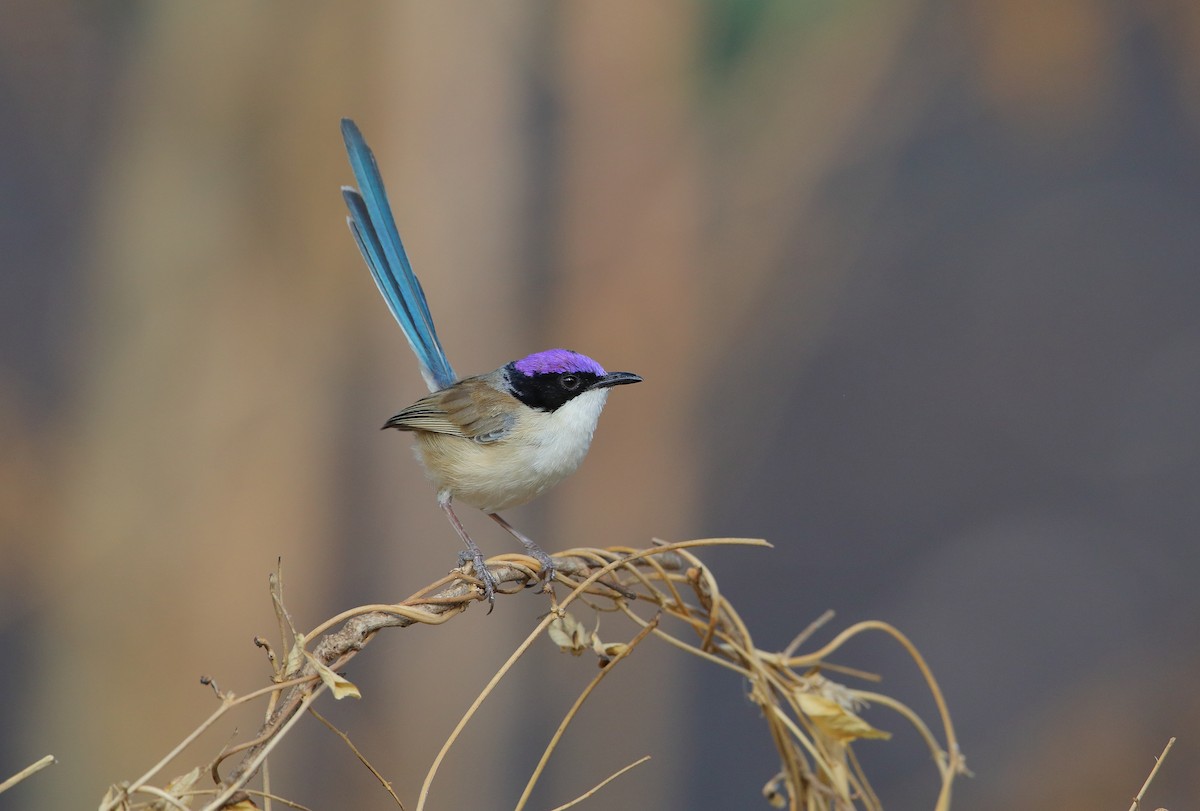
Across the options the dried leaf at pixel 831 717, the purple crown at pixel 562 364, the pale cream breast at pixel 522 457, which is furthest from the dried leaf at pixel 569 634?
the purple crown at pixel 562 364

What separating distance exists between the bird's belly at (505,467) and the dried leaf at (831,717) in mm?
778

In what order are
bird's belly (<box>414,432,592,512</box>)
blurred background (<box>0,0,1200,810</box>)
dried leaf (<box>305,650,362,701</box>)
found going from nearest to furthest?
dried leaf (<box>305,650,362,701</box>) → bird's belly (<box>414,432,592,512</box>) → blurred background (<box>0,0,1200,810</box>)

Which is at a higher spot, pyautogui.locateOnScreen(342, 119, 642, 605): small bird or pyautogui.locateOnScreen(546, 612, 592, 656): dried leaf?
pyautogui.locateOnScreen(342, 119, 642, 605): small bird

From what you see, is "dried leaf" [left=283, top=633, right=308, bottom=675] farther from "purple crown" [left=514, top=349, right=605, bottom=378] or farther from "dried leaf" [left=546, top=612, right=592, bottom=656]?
"purple crown" [left=514, top=349, right=605, bottom=378]

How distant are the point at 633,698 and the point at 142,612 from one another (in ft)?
4.41

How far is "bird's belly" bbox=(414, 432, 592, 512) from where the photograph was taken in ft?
5.61

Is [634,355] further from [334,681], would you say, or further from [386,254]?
[334,681]

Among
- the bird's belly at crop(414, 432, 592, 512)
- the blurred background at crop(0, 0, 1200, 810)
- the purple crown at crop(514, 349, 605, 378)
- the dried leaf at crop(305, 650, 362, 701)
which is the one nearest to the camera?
the dried leaf at crop(305, 650, 362, 701)

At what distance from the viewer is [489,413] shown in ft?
5.95

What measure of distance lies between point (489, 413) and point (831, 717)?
0.95 m

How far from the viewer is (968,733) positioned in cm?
279

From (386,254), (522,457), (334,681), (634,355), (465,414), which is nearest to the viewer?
(334,681)

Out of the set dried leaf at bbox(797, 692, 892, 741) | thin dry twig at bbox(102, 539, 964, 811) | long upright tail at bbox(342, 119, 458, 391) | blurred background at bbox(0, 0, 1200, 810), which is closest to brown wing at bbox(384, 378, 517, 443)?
long upright tail at bbox(342, 119, 458, 391)

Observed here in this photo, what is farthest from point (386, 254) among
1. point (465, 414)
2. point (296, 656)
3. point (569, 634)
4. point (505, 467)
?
point (296, 656)
